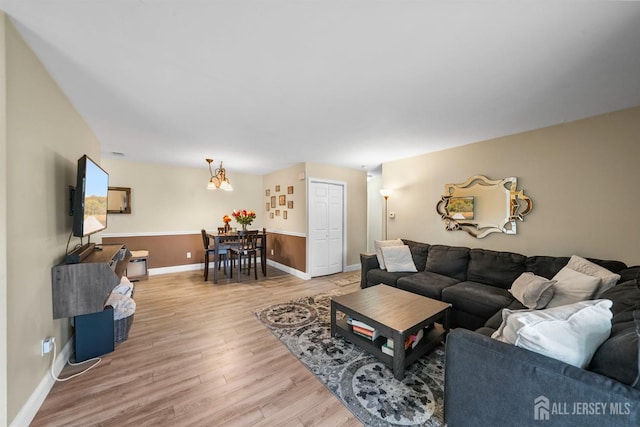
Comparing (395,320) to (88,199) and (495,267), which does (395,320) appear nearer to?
(495,267)

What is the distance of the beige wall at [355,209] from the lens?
5.09 meters

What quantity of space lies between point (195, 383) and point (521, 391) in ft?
6.65

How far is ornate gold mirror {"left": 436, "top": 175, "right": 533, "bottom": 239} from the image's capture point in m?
2.92

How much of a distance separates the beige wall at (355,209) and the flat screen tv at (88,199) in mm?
3502

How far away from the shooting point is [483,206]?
3.19m

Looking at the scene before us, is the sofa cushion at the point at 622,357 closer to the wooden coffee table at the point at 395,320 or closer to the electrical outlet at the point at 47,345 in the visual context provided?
the wooden coffee table at the point at 395,320

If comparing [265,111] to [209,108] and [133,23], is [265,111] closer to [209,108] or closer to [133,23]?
[209,108]

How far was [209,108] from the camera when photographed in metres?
2.26

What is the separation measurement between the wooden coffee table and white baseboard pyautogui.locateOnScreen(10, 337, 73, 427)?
209cm

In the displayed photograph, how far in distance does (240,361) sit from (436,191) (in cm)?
340

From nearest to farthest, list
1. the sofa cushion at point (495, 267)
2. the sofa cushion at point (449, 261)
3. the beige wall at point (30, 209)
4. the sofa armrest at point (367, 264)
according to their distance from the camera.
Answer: the beige wall at point (30, 209), the sofa cushion at point (495, 267), the sofa cushion at point (449, 261), the sofa armrest at point (367, 264)

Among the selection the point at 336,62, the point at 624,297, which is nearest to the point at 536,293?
the point at 624,297

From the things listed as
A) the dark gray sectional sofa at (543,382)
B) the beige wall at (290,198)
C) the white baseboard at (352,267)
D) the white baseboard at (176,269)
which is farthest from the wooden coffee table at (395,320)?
the white baseboard at (176,269)

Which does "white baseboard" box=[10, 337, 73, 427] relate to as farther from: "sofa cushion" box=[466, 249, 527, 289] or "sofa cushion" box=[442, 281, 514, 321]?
"sofa cushion" box=[466, 249, 527, 289]
